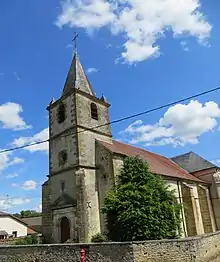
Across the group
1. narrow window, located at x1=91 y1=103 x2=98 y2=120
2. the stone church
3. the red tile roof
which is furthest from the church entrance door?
narrow window, located at x1=91 y1=103 x2=98 y2=120

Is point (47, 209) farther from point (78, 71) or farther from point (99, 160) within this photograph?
point (78, 71)

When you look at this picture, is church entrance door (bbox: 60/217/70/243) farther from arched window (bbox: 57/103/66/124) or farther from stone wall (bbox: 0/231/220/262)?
arched window (bbox: 57/103/66/124)

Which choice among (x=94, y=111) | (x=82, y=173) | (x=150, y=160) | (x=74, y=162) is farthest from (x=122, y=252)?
(x=150, y=160)

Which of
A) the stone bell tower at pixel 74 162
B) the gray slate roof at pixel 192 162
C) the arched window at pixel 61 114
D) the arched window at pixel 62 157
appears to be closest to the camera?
the stone bell tower at pixel 74 162

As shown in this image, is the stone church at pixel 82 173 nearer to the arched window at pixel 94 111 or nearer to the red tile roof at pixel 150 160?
the arched window at pixel 94 111

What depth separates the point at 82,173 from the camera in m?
21.9

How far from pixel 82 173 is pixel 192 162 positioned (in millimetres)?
19316

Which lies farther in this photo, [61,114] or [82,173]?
[61,114]

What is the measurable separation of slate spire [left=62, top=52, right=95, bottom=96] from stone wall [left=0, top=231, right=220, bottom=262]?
572 inches

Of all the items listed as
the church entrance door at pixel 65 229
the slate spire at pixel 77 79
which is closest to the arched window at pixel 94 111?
the slate spire at pixel 77 79

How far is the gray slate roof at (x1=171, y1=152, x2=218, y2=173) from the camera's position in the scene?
35.0m

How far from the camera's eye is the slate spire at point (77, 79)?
88.3 feet

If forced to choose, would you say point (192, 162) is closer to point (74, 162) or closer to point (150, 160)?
point (150, 160)

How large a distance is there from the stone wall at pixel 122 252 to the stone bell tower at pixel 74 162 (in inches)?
205
